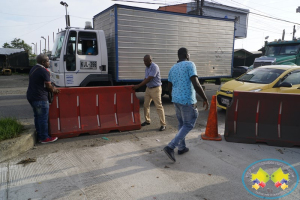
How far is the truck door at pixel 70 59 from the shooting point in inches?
260


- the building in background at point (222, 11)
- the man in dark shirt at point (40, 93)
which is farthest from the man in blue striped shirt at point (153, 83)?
the building in background at point (222, 11)

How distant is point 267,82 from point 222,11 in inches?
1381

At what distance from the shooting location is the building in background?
35.5 meters

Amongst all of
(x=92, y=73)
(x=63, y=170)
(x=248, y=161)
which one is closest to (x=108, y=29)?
(x=92, y=73)

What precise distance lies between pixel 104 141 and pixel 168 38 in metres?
5.13

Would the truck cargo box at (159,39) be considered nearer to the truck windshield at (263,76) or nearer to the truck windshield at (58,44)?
the truck windshield at (58,44)

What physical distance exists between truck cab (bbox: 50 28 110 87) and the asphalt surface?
2.43 metres

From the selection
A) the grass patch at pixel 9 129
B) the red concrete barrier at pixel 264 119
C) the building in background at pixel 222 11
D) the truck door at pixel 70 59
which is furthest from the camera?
the building in background at pixel 222 11

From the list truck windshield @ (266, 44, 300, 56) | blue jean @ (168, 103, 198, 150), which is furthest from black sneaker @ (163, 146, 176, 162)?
truck windshield @ (266, 44, 300, 56)

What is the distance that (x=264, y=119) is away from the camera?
484 centimetres

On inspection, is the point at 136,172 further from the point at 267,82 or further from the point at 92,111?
the point at 267,82

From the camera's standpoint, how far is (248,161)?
13.1 feet

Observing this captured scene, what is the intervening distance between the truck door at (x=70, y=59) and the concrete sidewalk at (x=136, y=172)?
2756 millimetres

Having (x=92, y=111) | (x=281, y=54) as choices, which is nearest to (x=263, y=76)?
(x=92, y=111)
